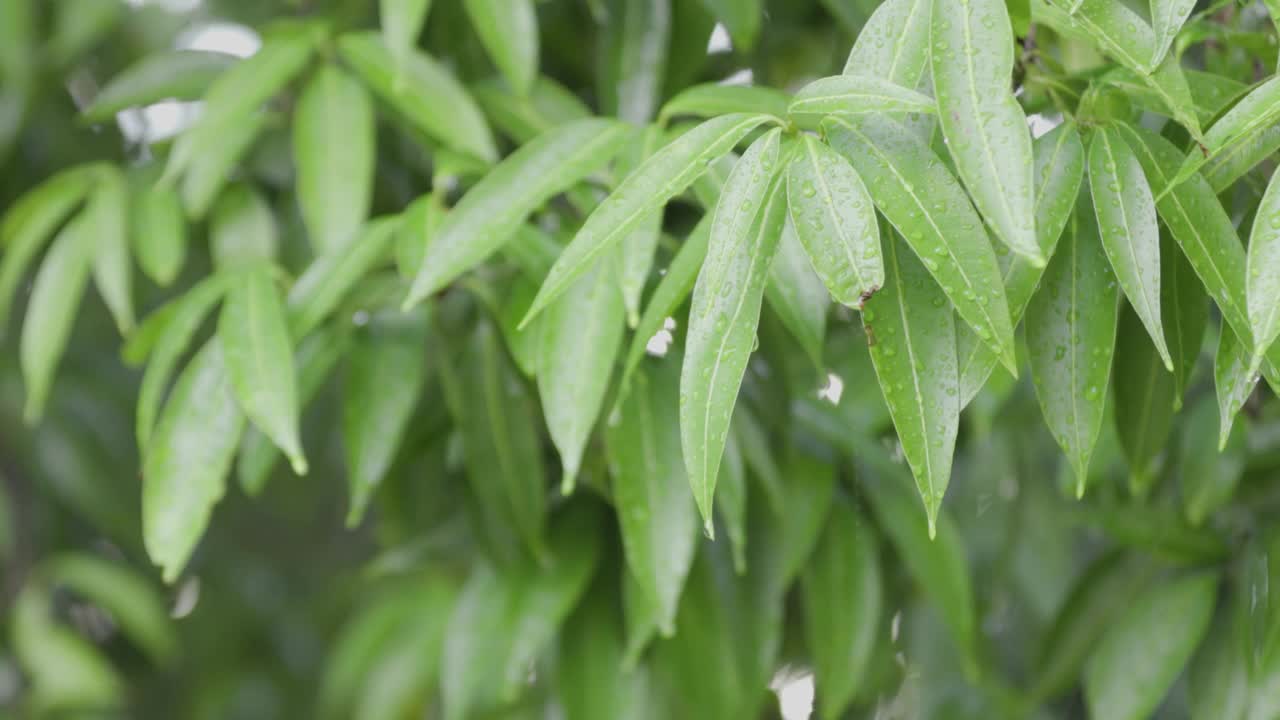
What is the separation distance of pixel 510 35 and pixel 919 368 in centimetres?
40

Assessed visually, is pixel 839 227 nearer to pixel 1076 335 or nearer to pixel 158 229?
pixel 1076 335

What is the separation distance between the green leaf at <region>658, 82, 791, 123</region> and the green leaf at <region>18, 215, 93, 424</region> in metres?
0.39

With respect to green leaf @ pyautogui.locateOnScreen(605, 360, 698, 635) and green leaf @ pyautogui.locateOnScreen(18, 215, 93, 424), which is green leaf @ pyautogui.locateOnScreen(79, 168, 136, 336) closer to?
green leaf @ pyautogui.locateOnScreen(18, 215, 93, 424)

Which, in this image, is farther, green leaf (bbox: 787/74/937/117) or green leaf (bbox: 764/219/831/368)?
green leaf (bbox: 764/219/831/368)

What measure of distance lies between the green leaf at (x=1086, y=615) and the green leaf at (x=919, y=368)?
491 mm

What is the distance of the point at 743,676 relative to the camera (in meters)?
0.83

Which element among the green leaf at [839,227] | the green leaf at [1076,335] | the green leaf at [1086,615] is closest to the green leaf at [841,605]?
the green leaf at [1086,615]

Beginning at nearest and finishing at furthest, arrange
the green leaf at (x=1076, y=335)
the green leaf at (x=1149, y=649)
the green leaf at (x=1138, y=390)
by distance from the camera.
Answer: the green leaf at (x=1076, y=335) → the green leaf at (x=1138, y=390) → the green leaf at (x=1149, y=649)

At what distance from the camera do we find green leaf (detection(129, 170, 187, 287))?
809mm

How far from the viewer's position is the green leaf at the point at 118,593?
4.09 feet

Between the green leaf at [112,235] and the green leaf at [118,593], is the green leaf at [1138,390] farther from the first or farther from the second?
the green leaf at [118,593]

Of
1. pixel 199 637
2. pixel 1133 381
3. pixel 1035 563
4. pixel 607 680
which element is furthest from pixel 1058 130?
pixel 199 637

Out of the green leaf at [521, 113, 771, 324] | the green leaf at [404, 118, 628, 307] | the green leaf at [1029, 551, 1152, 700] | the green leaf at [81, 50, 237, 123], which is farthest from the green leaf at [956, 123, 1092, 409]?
the green leaf at [81, 50, 237, 123]

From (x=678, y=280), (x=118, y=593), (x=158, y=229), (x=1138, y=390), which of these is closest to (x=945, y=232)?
(x=678, y=280)
